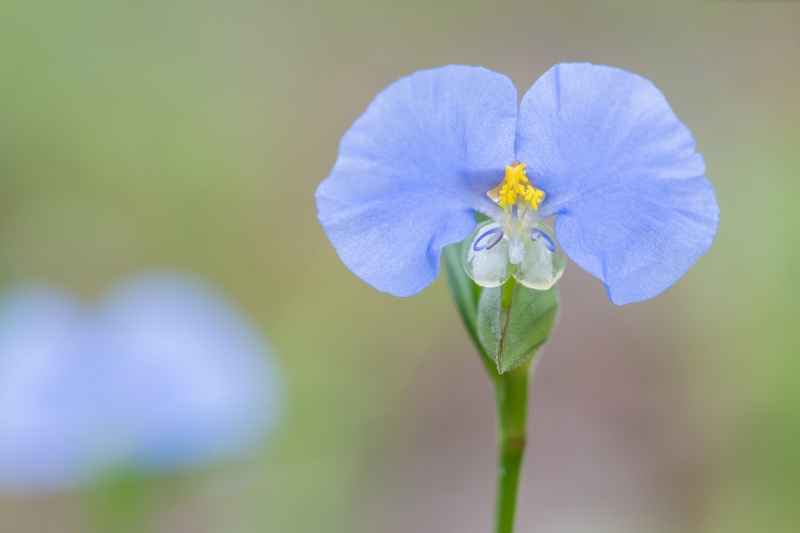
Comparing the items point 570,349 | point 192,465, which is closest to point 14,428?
point 192,465

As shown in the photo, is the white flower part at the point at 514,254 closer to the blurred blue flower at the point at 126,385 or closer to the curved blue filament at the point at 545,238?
the curved blue filament at the point at 545,238

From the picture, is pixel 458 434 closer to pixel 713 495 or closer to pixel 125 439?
pixel 713 495

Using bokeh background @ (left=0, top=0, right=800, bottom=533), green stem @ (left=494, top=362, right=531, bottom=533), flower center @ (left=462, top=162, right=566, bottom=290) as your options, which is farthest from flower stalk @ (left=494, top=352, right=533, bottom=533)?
bokeh background @ (left=0, top=0, right=800, bottom=533)

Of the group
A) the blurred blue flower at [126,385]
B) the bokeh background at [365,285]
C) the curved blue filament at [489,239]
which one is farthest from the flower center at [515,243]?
the blurred blue flower at [126,385]

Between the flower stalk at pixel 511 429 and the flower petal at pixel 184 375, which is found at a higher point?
the flower petal at pixel 184 375

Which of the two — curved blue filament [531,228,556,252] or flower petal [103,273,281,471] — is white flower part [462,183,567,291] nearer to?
curved blue filament [531,228,556,252]

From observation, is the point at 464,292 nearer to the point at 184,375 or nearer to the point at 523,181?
the point at 523,181
